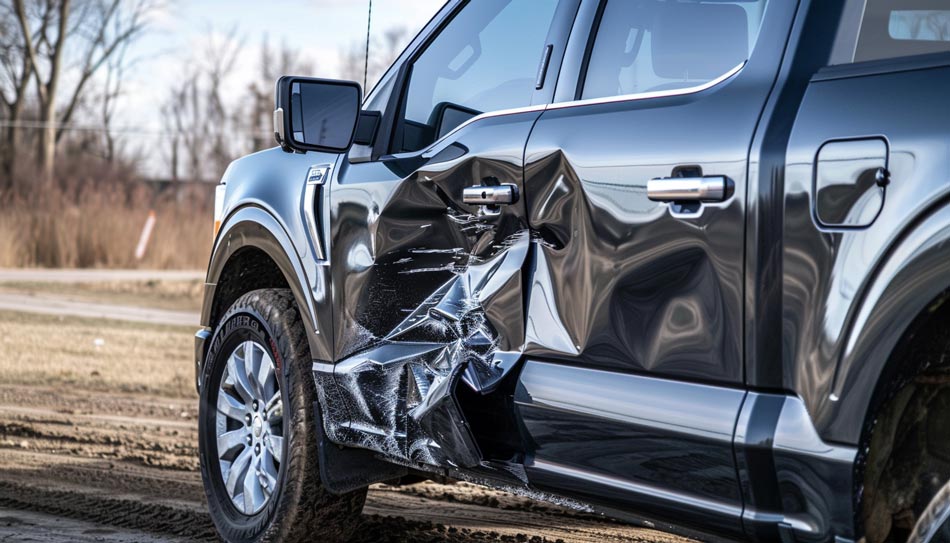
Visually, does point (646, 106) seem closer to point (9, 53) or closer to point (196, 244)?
point (196, 244)

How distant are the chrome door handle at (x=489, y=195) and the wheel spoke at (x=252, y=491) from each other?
4.80 feet

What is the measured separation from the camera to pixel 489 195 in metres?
3.29

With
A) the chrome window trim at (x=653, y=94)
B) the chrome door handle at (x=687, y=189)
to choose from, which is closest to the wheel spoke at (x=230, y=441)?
the chrome window trim at (x=653, y=94)

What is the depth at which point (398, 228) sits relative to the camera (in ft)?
12.1

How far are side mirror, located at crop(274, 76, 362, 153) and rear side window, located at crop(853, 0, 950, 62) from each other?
175cm

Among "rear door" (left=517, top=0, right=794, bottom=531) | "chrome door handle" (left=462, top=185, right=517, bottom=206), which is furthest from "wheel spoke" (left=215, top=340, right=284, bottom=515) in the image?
"rear door" (left=517, top=0, right=794, bottom=531)

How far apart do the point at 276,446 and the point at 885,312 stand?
2.47 metres

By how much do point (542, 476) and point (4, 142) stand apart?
35200mm

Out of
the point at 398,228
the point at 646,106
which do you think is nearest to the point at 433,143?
the point at 398,228

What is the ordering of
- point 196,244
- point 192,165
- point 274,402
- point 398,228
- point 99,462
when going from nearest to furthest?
1. point 398,228
2. point 274,402
3. point 99,462
4. point 196,244
5. point 192,165

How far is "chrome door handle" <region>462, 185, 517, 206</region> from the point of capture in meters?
3.23

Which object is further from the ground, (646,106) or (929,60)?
(929,60)

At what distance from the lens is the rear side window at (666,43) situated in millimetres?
2859

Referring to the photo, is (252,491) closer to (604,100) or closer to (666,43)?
(604,100)
